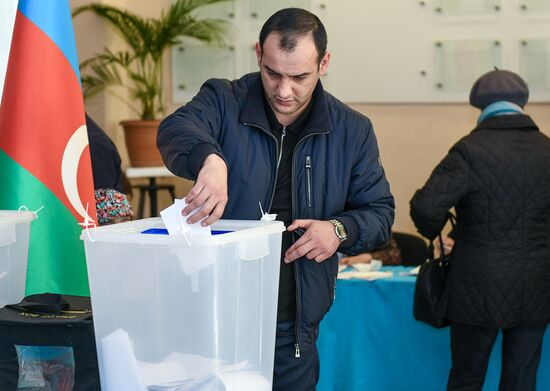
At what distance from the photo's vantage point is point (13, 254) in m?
1.74

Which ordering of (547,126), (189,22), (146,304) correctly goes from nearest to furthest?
(146,304), (547,126), (189,22)

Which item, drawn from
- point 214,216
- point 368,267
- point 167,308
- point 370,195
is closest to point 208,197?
point 214,216

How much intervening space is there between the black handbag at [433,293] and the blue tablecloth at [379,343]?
0.37 metres

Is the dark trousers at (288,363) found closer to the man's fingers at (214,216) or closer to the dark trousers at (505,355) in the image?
the man's fingers at (214,216)

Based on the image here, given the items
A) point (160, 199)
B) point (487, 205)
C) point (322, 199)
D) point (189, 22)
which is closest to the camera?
point (322, 199)

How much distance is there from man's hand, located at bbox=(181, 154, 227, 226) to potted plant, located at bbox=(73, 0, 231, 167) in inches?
180

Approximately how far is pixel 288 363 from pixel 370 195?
44cm

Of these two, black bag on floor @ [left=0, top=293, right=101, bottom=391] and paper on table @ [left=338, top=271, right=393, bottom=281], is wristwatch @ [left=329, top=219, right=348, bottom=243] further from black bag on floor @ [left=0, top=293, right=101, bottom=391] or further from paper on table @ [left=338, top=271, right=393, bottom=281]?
paper on table @ [left=338, top=271, right=393, bottom=281]

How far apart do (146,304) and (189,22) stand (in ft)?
15.9

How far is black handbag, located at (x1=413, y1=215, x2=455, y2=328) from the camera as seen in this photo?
3416 millimetres

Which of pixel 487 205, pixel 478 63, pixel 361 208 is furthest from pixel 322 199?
pixel 478 63

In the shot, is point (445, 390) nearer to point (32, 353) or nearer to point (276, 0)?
point (32, 353)

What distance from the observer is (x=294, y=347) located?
205cm

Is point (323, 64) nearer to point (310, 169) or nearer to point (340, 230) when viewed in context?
point (310, 169)
